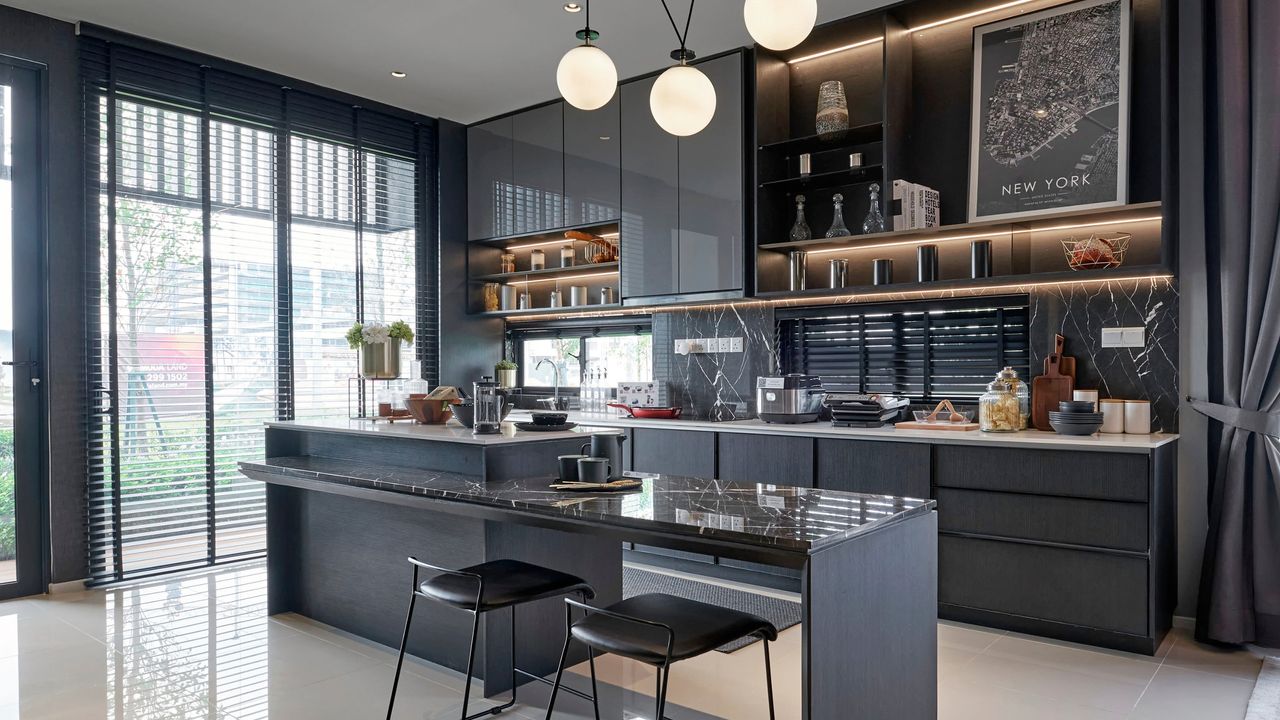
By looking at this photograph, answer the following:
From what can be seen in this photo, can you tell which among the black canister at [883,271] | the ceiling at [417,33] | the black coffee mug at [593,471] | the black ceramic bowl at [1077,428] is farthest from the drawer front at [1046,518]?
the ceiling at [417,33]

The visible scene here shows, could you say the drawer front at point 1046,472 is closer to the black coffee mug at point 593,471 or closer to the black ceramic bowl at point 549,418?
the black ceramic bowl at point 549,418

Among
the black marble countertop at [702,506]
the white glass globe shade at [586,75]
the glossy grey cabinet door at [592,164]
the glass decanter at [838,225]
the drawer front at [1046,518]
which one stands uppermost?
the glossy grey cabinet door at [592,164]

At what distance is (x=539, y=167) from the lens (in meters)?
5.58

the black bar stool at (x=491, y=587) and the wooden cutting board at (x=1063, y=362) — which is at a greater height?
the wooden cutting board at (x=1063, y=362)

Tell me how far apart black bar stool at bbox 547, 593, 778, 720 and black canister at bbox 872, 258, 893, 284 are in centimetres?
262

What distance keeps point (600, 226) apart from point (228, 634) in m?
3.10

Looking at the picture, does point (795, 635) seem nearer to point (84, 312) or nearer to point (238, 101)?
point (84, 312)

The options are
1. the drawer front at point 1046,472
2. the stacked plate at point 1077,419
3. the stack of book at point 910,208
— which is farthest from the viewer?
the stack of book at point 910,208

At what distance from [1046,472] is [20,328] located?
4878mm

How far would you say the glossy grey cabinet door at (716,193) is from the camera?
4598mm

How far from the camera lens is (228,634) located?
3.60 m

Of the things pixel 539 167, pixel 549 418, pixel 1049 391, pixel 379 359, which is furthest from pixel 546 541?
pixel 539 167

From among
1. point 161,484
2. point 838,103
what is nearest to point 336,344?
point 161,484

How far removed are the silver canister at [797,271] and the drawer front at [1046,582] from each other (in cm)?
149
